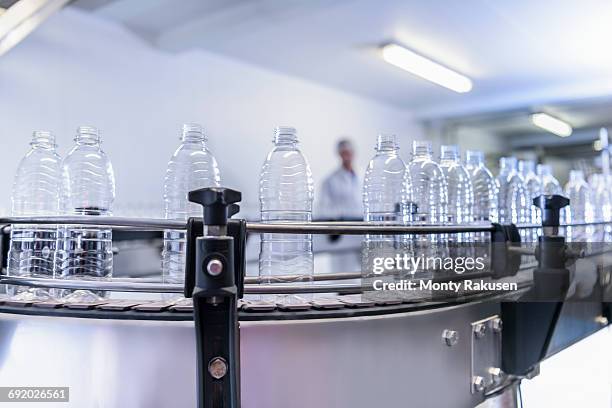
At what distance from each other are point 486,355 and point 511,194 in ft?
1.51

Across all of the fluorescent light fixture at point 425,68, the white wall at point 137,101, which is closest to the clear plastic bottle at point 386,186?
the white wall at point 137,101

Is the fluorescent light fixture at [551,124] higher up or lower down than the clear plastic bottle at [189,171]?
higher up

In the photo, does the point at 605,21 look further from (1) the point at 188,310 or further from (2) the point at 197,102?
(1) the point at 188,310

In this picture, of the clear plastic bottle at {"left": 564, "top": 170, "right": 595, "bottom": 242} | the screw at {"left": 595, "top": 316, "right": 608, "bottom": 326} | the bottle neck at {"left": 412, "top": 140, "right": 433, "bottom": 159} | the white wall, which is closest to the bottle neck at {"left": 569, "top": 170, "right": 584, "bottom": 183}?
the clear plastic bottle at {"left": 564, "top": 170, "right": 595, "bottom": 242}

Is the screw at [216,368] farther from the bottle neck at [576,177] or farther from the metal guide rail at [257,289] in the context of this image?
the bottle neck at [576,177]

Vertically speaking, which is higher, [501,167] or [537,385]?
[501,167]

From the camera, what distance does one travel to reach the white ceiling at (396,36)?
2.70 metres

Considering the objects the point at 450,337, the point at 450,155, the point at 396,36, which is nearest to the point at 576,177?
the point at 450,155

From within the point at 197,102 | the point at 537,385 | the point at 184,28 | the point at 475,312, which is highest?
the point at 184,28

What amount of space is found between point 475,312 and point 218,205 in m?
0.47

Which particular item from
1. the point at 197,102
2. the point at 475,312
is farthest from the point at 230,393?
the point at 197,102

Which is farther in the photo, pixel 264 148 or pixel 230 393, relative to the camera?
pixel 264 148

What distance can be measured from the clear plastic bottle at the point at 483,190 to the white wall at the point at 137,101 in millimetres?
2250

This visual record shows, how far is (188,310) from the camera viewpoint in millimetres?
617
